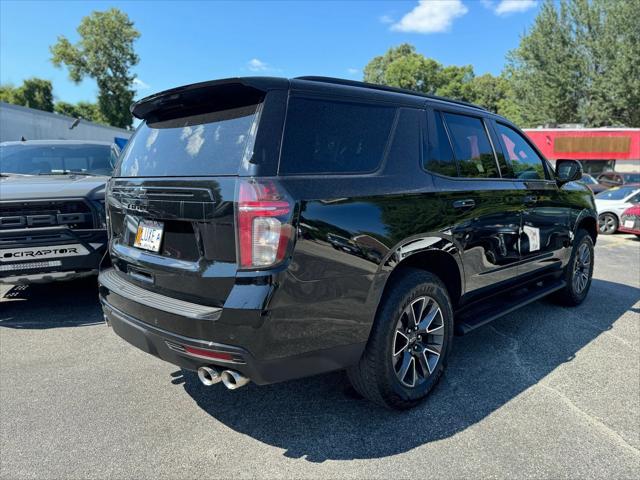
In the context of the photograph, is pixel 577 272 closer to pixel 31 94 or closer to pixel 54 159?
pixel 54 159

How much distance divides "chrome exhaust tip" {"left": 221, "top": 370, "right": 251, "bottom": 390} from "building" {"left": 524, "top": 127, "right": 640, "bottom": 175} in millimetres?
26718

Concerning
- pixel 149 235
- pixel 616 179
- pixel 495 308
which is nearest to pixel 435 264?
pixel 495 308

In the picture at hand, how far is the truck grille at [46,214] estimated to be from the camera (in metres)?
4.08

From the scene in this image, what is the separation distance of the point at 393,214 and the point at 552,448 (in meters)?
1.58

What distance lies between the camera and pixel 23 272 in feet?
13.4

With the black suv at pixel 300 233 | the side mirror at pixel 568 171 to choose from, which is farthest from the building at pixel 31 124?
the side mirror at pixel 568 171

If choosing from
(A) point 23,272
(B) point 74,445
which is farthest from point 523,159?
(A) point 23,272

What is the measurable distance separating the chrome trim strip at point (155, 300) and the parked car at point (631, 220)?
12247 millimetres

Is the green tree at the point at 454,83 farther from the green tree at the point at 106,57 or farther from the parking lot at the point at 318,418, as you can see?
the parking lot at the point at 318,418

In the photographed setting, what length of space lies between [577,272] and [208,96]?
4475 millimetres

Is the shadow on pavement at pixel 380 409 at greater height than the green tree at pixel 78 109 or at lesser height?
lesser

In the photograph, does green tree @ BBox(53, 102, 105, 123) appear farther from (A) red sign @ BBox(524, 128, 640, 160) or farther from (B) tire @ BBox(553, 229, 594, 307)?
(B) tire @ BBox(553, 229, 594, 307)

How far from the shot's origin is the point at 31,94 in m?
60.3

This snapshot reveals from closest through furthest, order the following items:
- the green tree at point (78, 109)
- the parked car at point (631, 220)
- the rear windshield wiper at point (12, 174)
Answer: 1. the rear windshield wiper at point (12, 174)
2. the parked car at point (631, 220)
3. the green tree at point (78, 109)
